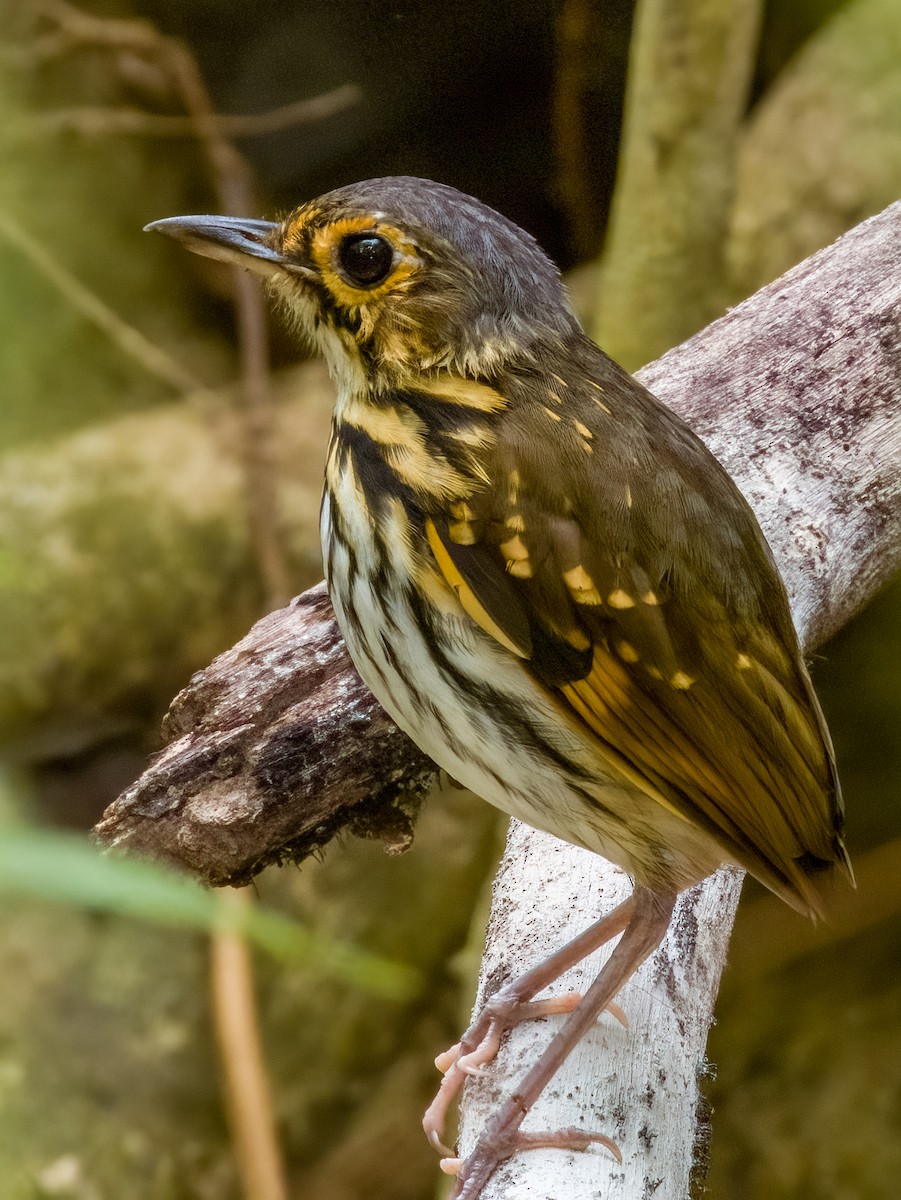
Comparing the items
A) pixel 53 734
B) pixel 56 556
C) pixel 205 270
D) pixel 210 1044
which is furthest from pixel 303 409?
pixel 210 1044

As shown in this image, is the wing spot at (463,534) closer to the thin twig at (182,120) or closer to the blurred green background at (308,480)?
the blurred green background at (308,480)

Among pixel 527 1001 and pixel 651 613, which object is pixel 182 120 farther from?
pixel 527 1001

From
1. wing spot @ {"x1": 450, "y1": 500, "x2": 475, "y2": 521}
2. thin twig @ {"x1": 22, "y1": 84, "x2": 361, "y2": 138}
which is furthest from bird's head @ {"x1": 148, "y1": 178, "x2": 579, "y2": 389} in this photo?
thin twig @ {"x1": 22, "y1": 84, "x2": 361, "y2": 138}

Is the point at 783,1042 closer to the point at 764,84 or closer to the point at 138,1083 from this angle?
the point at 138,1083

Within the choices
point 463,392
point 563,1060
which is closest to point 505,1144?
point 563,1060

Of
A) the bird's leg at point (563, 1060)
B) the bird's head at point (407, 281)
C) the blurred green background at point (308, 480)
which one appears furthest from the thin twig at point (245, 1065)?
the bird's head at point (407, 281)

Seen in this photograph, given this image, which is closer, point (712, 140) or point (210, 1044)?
point (712, 140)
